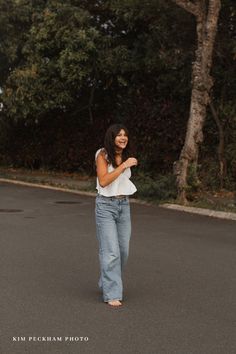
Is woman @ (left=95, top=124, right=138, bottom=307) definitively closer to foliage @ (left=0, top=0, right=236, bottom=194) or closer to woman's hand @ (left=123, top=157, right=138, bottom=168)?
woman's hand @ (left=123, top=157, right=138, bottom=168)

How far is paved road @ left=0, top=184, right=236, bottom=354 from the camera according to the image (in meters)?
4.87

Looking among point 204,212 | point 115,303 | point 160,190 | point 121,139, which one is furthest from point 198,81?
point 115,303

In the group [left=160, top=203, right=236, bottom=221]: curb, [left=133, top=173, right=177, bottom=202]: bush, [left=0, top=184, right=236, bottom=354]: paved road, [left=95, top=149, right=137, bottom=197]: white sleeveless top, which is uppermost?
[left=95, top=149, right=137, bottom=197]: white sleeveless top

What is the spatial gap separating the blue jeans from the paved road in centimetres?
20

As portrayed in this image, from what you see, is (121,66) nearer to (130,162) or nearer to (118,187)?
(118,187)

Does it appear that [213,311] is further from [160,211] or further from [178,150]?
[178,150]

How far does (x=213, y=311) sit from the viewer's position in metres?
5.72

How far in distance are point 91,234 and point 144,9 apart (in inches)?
384

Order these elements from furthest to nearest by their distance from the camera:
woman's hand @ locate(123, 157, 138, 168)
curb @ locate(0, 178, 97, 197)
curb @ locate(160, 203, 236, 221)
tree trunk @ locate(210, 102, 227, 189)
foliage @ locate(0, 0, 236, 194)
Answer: foliage @ locate(0, 0, 236, 194) < tree trunk @ locate(210, 102, 227, 189) < curb @ locate(0, 178, 97, 197) < curb @ locate(160, 203, 236, 221) < woman's hand @ locate(123, 157, 138, 168)

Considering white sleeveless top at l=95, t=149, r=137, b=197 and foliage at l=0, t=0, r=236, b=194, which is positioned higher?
foliage at l=0, t=0, r=236, b=194

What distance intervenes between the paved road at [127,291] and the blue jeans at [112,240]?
7.7 inches

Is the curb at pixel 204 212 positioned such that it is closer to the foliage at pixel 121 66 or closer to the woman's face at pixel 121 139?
the foliage at pixel 121 66

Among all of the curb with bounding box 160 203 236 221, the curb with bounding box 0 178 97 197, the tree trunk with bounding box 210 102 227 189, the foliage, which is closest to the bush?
the curb with bounding box 160 203 236 221

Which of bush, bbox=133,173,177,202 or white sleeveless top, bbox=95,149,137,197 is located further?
bush, bbox=133,173,177,202
